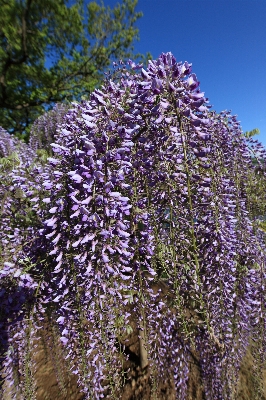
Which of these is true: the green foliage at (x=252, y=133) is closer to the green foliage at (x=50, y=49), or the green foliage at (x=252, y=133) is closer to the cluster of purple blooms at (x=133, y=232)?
the cluster of purple blooms at (x=133, y=232)

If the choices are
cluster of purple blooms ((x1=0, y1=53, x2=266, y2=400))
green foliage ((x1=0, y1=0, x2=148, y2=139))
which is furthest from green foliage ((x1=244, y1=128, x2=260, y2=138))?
green foliage ((x1=0, y1=0, x2=148, y2=139))

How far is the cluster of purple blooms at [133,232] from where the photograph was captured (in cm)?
151

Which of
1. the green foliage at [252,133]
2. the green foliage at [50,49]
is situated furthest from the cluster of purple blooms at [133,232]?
the green foliage at [50,49]

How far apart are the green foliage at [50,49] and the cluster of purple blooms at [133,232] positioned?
12249 millimetres

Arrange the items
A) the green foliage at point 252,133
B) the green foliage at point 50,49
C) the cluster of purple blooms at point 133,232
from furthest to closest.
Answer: the green foliage at point 50,49, the green foliage at point 252,133, the cluster of purple blooms at point 133,232

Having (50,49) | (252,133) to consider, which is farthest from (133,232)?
(50,49)

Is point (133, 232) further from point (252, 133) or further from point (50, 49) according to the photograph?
point (50, 49)

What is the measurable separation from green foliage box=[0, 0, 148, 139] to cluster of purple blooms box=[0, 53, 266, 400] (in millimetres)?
12249

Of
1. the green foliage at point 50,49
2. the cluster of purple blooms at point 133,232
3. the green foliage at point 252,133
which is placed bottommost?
the cluster of purple blooms at point 133,232

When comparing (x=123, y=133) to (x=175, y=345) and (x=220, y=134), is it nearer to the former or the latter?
(x=220, y=134)

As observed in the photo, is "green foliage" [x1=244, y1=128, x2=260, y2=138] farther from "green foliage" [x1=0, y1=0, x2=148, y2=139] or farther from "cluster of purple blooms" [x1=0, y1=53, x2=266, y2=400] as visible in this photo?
"green foliage" [x1=0, y1=0, x2=148, y2=139]

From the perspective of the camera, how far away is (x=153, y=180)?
1807 millimetres

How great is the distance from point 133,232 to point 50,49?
1551 centimetres

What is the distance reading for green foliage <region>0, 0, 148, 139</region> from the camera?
474 inches
